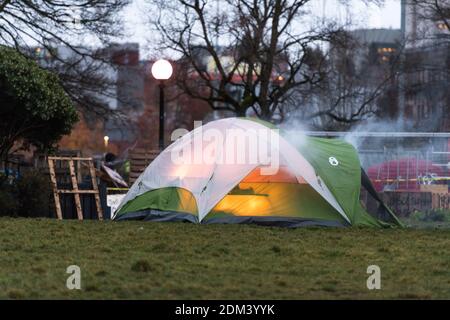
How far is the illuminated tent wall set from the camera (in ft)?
51.5

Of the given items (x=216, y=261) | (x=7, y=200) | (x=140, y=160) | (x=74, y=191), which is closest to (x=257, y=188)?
(x=74, y=191)

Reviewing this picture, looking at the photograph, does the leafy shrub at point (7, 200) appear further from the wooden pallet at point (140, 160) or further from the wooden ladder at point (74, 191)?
the wooden pallet at point (140, 160)

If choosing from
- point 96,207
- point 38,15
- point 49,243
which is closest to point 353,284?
point 49,243

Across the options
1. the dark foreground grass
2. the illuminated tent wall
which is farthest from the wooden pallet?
the dark foreground grass

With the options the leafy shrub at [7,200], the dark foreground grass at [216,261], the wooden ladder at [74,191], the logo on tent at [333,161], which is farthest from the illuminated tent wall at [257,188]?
the leafy shrub at [7,200]

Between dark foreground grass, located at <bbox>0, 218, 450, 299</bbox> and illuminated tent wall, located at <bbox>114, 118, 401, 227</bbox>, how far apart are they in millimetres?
749

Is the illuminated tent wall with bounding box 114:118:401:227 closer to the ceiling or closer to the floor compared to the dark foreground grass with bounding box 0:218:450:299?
closer to the ceiling

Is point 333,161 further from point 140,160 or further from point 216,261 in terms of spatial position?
point 140,160

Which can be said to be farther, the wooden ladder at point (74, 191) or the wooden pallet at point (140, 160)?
the wooden pallet at point (140, 160)

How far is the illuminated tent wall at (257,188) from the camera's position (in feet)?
51.5

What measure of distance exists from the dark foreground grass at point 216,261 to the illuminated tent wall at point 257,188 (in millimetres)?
749

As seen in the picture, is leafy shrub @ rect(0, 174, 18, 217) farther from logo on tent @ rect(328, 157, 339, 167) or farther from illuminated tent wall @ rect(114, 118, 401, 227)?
logo on tent @ rect(328, 157, 339, 167)
